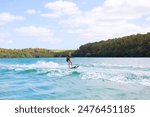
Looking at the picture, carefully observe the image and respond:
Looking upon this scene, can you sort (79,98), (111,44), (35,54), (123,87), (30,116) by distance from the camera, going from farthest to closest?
(35,54) < (111,44) < (123,87) < (79,98) < (30,116)

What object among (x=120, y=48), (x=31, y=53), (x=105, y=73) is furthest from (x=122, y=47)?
(x=105, y=73)

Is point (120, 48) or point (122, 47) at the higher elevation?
point (122, 47)

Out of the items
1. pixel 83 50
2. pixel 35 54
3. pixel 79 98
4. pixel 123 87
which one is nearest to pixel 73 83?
pixel 123 87

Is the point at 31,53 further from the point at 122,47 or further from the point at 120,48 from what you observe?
the point at 122,47

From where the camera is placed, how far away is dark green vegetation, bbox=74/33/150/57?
68.0 m

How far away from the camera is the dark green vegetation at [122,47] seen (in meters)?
68.0

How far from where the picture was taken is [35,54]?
101875 mm

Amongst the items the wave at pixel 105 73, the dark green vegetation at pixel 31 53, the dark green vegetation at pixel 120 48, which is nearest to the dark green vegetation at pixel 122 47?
the dark green vegetation at pixel 120 48

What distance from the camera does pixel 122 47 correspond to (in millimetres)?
72750

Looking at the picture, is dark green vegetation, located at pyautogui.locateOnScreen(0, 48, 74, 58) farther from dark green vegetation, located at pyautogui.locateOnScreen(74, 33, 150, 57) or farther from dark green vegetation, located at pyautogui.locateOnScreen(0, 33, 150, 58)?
dark green vegetation, located at pyautogui.locateOnScreen(74, 33, 150, 57)

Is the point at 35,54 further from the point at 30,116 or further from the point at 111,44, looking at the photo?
the point at 30,116

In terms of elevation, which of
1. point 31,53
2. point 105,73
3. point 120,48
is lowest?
point 105,73

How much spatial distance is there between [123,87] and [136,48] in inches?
2278

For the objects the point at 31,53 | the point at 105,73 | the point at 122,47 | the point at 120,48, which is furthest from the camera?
the point at 31,53
